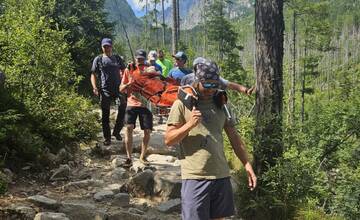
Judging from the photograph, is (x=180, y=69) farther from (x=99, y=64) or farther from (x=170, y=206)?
(x=170, y=206)

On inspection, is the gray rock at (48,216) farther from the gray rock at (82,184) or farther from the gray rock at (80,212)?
the gray rock at (82,184)

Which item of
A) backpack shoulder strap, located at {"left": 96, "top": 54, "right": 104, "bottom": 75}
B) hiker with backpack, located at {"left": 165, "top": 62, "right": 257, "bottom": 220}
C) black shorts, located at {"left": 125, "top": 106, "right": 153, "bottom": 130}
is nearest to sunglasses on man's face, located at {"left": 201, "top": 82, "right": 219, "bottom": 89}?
hiker with backpack, located at {"left": 165, "top": 62, "right": 257, "bottom": 220}

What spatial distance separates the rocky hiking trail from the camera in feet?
16.8

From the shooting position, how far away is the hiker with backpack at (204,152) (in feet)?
11.6

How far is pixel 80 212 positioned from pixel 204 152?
2183 mm

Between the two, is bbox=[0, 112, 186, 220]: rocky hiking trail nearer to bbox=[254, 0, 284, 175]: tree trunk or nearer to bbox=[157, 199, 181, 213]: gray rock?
bbox=[157, 199, 181, 213]: gray rock

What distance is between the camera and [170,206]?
19.4 feet

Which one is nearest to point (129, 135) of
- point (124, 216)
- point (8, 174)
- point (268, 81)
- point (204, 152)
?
point (8, 174)

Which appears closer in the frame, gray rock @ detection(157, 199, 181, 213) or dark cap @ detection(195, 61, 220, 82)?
dark cap @ detection(195, 61, 220, 82)

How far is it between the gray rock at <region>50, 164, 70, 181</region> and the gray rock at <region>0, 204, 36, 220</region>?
5.74 feet

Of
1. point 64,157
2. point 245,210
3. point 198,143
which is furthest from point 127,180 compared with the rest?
point 198,143

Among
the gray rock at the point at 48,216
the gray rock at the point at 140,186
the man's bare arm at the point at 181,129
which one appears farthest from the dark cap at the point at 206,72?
the gray rock at the point at 140,186

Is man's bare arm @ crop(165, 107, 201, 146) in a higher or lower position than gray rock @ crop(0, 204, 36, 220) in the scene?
higher

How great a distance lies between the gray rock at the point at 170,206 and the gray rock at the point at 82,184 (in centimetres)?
120
